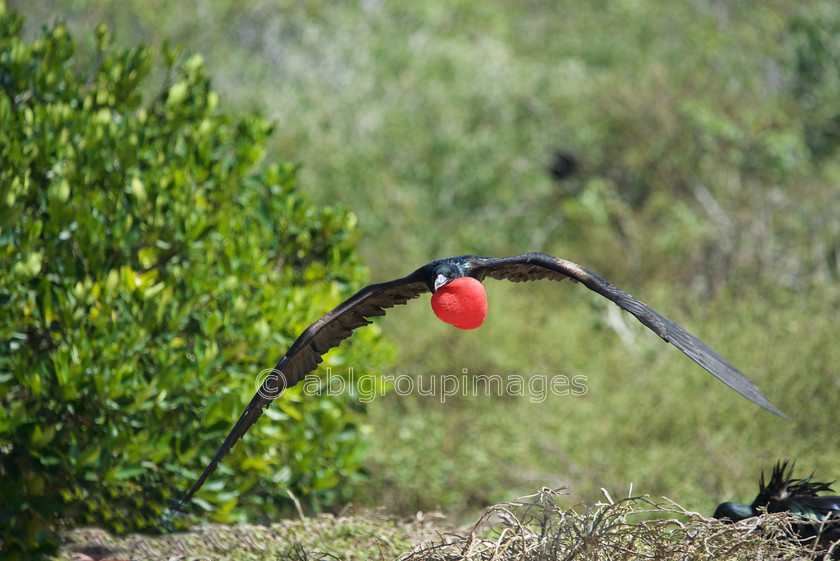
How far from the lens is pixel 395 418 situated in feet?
18.2

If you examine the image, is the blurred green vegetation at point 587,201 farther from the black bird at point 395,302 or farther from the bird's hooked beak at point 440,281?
the bird's hooked beak at point 440,281

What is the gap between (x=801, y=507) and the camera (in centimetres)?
253

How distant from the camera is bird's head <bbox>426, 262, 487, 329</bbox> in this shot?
2791 millimetres

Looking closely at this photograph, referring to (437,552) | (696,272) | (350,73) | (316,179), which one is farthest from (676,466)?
(350,73)

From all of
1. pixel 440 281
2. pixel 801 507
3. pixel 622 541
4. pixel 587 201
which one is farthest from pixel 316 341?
pixel 587 201

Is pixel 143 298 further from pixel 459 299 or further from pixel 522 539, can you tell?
pixel 522 539

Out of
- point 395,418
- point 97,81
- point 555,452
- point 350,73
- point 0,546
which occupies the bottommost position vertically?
point 0,546

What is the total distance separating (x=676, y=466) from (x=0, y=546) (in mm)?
3731

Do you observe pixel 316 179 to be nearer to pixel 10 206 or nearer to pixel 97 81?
pixel 97 81

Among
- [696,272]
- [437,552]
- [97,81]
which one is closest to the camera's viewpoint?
[437,552]

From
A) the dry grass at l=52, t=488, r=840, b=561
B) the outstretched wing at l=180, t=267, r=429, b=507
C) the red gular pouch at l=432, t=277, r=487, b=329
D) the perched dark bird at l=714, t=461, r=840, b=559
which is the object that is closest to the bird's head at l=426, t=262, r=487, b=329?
the red gular pouch at l=432, t=277, r=487, b=329

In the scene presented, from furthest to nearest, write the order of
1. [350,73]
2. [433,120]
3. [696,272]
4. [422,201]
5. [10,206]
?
[350,73]
[433,120]
[422,201]
[696,272]
[10,206]

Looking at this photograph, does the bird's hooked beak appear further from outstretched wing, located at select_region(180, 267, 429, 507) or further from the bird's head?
outstretched wing, located at select_region(180, 267, 429, 507)

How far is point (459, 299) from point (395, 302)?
1.12 ft
